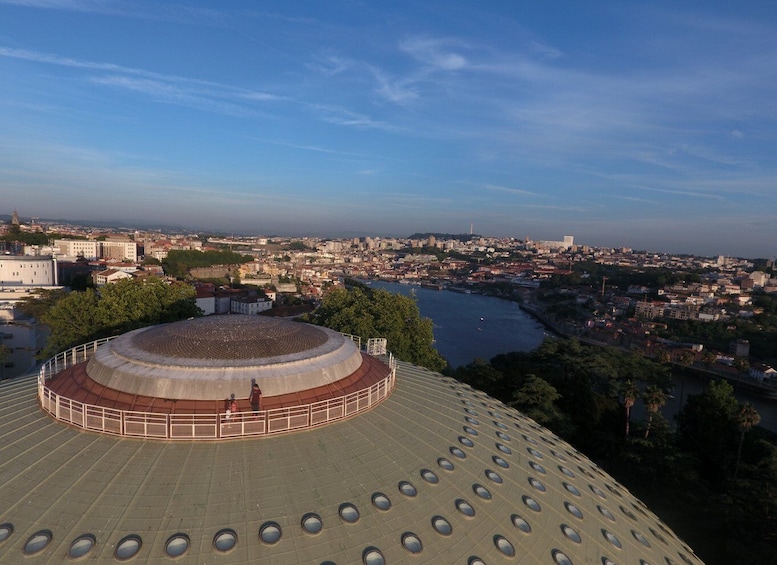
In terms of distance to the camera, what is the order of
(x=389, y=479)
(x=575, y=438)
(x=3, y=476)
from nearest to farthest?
(x=3, y=476), (x=389, y=479), (x=575, y=438)

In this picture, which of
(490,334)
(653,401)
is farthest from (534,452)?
(490,334)

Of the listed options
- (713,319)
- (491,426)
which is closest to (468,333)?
(713,319)

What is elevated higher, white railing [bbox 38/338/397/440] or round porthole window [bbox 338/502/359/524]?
white railing [bbox 38/338/397/440]

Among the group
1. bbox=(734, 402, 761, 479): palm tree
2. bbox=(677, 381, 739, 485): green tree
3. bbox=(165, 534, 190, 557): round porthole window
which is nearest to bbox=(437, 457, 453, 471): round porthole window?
bbox=(165, 534, 190, 557): round porthole window

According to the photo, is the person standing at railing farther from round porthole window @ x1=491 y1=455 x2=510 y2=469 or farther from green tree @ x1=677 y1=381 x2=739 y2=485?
green tree @ x1=677 y1=381 x2=739 y2=485

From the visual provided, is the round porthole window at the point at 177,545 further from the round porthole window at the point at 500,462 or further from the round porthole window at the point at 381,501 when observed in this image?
the round porthole window at the point at 500,462

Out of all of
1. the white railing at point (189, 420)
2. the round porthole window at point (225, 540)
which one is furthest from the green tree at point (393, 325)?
the round porthole window at point (225, 540)

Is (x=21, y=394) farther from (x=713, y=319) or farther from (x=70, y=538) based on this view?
(x=713, y=319)
